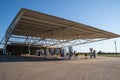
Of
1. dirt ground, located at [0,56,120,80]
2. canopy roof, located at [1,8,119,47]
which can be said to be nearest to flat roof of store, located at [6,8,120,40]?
canopy roof, located at [1,8,119,47]

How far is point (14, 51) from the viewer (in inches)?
2090

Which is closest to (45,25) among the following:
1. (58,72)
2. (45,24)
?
(45,24)

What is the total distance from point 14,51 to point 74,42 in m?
23.0

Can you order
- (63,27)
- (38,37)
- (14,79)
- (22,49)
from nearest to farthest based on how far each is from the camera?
(14,79) → (63,27) → (38,37) → (22,49)

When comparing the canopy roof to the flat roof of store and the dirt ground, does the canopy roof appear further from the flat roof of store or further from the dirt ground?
the dirt ground

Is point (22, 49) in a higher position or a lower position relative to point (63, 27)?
lower

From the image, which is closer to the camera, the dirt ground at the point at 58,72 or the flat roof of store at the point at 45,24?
the dirt ground at the point at 58,72

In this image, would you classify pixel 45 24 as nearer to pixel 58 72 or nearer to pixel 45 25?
pixel 45 25

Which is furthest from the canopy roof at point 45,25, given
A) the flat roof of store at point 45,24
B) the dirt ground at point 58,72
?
the dirt ground at point 58,72

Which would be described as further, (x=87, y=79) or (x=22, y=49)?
(x=22, y=49)

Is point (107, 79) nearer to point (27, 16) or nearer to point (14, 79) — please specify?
point (14, 79)

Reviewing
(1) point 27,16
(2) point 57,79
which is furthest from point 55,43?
(2) point 57,79

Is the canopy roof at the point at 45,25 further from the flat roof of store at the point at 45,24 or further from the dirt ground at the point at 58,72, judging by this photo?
the dirt ground at the point at 58,72

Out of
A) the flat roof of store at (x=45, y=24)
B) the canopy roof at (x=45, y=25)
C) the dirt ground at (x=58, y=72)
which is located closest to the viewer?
the dirt ground at (x=58, y=72)
